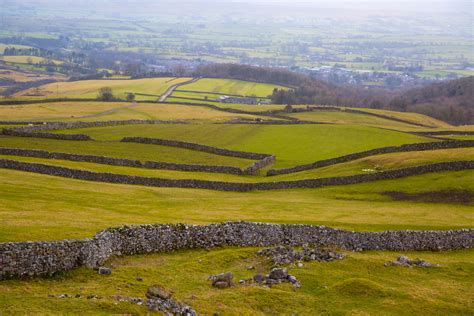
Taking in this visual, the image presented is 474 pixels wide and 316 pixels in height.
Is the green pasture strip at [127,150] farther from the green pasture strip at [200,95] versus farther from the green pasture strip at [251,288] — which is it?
the green pasture strip at [200,95]

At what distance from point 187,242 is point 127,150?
159 feet

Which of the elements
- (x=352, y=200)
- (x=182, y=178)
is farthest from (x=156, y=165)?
(x=352, y=200)

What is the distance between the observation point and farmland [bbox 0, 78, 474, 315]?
2688cm

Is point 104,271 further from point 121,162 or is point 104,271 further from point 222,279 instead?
point 121,162

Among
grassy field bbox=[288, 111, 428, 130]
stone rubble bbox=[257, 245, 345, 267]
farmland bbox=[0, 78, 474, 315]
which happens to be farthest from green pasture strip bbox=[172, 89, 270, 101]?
stone rubble bbox=[257, 245, 345, 267]

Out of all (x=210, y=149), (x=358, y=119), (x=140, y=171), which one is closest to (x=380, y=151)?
(x=210, y=149)

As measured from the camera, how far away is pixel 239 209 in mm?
49000

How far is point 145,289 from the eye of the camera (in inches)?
1038

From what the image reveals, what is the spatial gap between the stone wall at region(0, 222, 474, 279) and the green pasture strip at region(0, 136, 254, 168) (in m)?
38.7

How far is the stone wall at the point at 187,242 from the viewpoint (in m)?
25.8

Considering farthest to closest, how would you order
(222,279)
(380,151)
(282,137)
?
(282,137) → (380,151) → (222,279)

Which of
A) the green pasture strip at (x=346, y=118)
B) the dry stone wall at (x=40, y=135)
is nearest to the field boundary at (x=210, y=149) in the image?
the dry stone wall at (x=40, y=135)

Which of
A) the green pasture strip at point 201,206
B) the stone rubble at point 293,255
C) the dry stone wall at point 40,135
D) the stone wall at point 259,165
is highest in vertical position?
the stone rubble at point 293,255

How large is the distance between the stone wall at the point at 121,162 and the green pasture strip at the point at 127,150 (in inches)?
161
